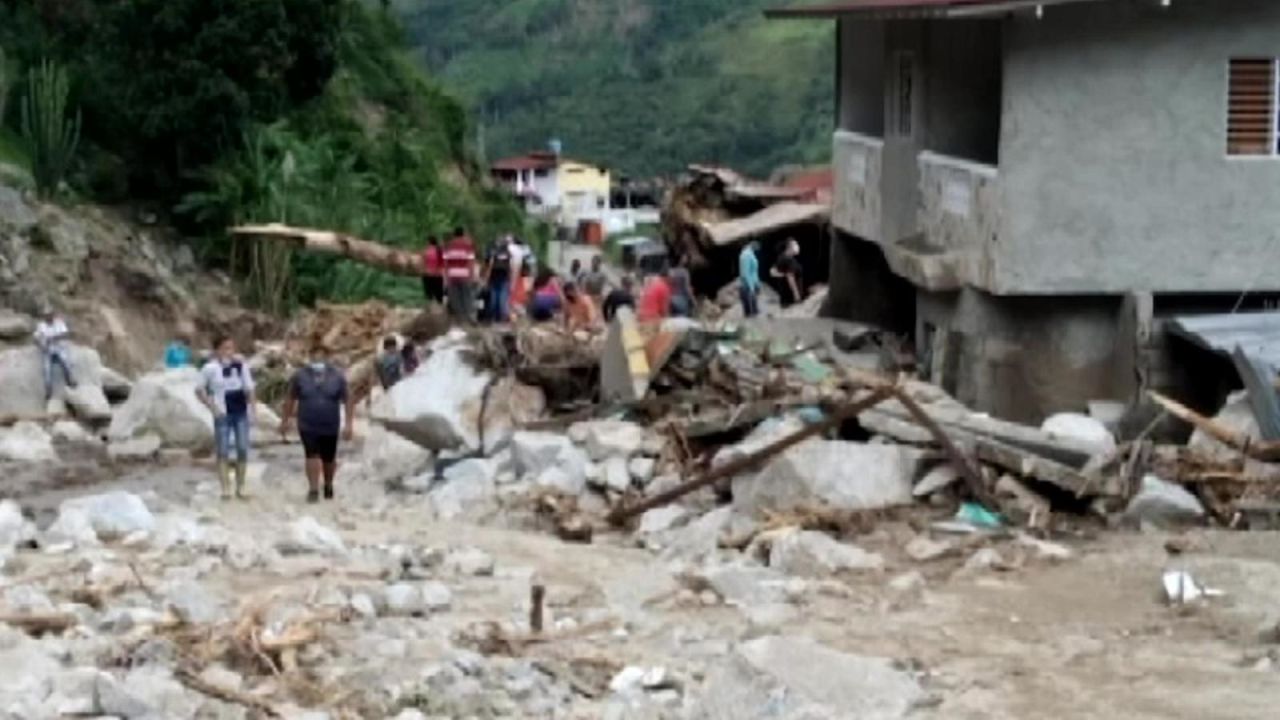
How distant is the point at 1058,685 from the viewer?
14.2 m

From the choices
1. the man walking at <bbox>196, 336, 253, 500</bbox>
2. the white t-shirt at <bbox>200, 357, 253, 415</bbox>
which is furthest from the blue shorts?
the white t-shirt at <bbox>200, 357, 253, 415</bbox>

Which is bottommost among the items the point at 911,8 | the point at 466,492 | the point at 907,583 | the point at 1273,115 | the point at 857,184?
the point at 466,492

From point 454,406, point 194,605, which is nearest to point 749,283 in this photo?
point 454,406

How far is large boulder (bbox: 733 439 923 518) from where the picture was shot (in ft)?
61.9

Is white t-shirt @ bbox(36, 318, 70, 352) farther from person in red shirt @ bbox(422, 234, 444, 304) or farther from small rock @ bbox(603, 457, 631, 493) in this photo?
small rock @ bbox(603, 457, 631, 493)

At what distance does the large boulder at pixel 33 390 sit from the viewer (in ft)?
84.6

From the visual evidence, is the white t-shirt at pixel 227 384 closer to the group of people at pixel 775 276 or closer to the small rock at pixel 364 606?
the small rock at pixel 364 606

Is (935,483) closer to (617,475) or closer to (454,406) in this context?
(617,475)

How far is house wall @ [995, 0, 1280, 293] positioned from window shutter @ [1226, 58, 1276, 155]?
0.15 meters

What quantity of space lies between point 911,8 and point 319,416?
7.88m

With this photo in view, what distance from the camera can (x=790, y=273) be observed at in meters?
33.9

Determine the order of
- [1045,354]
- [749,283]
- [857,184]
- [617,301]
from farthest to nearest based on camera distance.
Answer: [749,283] → [857,184] → [617,301] → [1045,354]

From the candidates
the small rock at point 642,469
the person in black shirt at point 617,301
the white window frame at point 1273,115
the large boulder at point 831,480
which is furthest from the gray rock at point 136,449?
the white window frame at point 1273,115

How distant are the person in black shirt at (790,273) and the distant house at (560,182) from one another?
4971cm
